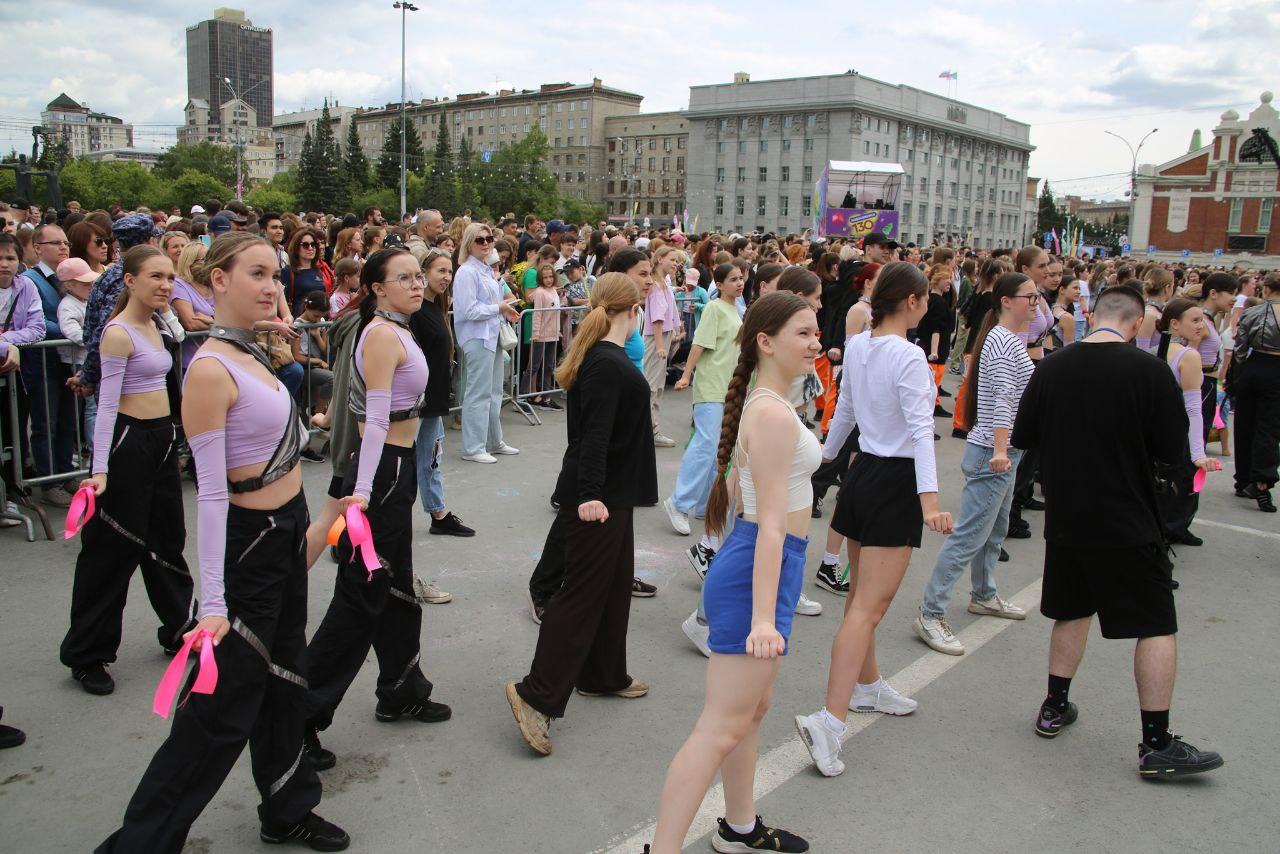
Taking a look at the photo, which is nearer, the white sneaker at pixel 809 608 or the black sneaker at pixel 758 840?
the black sneaker at pixel 758 840

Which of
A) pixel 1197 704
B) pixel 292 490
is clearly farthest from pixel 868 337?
pixel 292 490

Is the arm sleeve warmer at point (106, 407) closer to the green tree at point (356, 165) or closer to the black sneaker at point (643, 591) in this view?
the black sneaker at point (643, 591)

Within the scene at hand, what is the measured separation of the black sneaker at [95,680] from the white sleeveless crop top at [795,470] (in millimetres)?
3170

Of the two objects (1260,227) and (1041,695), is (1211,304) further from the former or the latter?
(1260,227)

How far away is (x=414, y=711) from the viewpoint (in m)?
4.04

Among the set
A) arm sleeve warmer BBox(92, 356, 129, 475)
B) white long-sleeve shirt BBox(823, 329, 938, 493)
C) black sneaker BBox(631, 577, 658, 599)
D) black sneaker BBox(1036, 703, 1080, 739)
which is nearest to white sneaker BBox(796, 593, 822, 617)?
black sneaker BBox(631, 577, 658, 599)

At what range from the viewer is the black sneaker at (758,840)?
10.6 ft

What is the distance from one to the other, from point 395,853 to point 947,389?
13.2 metres

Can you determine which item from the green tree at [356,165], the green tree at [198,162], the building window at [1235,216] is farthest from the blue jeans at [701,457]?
the green tree at [198,162]

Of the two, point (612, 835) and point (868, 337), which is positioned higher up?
point (868, 337)

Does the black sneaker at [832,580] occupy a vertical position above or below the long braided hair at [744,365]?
below

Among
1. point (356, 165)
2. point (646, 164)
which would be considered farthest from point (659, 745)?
point (646, 164)

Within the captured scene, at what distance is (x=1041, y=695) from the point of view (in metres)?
4.66

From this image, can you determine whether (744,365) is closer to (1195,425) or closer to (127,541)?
(127,541)
